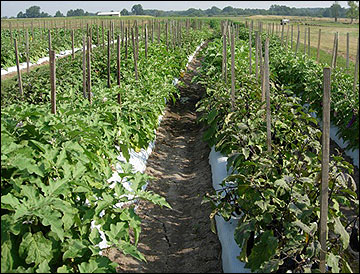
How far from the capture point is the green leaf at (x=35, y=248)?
2984 millimetres

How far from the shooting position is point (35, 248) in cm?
301

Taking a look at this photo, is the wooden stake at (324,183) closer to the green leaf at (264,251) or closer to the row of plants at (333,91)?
the green leaf at (264,251)

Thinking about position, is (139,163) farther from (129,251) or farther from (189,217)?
(129,251)

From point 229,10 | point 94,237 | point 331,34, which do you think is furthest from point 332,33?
point 229,10

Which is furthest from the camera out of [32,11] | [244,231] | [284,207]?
[32,11]

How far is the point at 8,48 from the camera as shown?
16219 millimetres

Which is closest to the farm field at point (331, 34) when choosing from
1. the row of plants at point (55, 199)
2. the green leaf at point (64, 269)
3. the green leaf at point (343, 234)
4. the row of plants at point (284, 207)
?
the row of plants at point (284, 207)

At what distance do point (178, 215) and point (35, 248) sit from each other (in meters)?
2.71

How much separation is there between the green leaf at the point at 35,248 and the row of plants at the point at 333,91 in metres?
4.70

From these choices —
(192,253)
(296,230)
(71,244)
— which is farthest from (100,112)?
(296,230)

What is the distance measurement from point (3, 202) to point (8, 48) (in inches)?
583

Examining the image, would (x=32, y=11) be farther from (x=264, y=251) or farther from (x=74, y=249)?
(x=264, y=251)

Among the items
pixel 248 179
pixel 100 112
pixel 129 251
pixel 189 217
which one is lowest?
pixel 189 217

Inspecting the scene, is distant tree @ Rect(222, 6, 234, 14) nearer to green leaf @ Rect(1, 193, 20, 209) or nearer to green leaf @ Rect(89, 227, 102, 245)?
green leaf @ Rect(89, 227, 102, 245)
